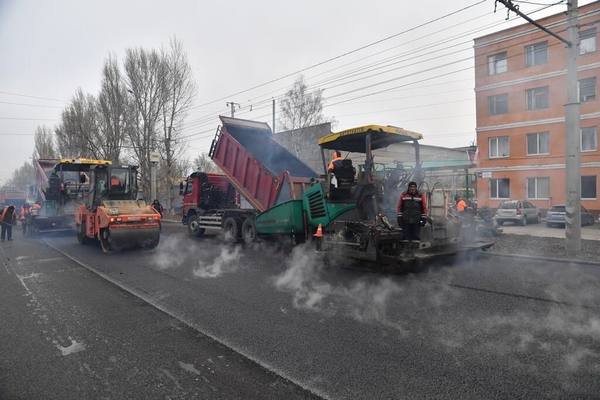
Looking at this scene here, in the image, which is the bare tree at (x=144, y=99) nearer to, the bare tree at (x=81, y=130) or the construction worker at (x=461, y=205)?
the bare tree at (x=81, y=130)

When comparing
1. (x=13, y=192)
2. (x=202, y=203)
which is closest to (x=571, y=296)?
(x=202, y=203)

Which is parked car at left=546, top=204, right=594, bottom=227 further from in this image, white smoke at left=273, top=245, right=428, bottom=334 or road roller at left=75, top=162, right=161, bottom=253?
road roller at left=75, top=162, right=161, bottom=253

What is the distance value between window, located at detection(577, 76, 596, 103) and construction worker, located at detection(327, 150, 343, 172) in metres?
6.60

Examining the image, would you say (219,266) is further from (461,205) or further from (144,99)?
(144,99)

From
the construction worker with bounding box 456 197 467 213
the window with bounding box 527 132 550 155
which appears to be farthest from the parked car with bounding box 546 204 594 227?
the construction worker with bounding box 456 197 467 213

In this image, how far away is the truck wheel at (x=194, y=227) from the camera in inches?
522

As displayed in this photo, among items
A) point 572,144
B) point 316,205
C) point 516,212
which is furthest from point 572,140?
point 516,212

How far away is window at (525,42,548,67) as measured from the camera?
852 centimetres

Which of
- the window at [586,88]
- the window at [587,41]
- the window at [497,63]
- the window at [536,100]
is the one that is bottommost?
the window at [536,100]

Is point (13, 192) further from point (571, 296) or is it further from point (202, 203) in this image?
point (571, 296)

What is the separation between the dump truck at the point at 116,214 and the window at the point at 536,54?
900 centimetres

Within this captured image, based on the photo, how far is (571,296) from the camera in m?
5.22

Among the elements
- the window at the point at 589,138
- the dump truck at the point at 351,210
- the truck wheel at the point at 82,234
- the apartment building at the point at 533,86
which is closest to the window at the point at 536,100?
the apartment building at the point at 533,86

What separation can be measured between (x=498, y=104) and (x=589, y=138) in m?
5.37
